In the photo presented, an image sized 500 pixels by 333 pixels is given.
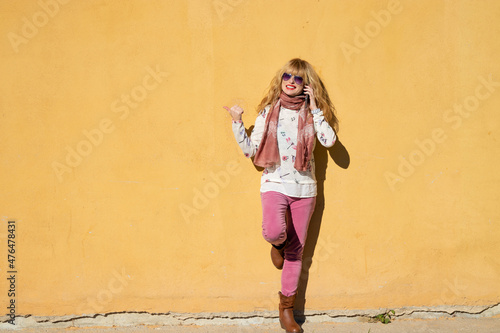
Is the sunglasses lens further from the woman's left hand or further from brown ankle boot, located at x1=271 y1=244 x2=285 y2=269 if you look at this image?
brown ankle boot, located at x1=271 y1=244 x2=285 y2=269

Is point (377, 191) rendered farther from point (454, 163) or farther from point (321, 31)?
point (321, 31)

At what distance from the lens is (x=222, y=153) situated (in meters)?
3.68

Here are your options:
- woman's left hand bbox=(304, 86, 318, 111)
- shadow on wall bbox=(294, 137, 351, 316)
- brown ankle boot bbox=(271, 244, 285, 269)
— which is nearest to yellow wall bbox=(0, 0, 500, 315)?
shadow on wall bbox=(294, 137, 351, 316)

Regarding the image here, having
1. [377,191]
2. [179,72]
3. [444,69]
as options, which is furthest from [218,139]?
[444,69]

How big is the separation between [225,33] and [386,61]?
1.23 metres

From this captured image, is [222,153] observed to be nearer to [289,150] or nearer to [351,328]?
[289,150]

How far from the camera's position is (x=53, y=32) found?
11.6ft

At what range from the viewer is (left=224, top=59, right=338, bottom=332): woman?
3447 mm

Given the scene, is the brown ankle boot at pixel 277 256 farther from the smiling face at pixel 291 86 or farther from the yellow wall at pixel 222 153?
the smiling face at pixel 291 86

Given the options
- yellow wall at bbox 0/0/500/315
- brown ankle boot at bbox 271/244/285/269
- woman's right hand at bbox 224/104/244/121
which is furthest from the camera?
brown ankle boot at bbox 271/244/285/269

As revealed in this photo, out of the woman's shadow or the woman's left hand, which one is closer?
the woman's left hand

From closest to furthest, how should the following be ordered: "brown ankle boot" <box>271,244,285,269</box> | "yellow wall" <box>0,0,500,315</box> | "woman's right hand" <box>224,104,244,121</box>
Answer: "woman's right hand" <box>224,104,244,121</box>
"yellow wall" <box>0,0,500,315</box>
"brown ankle boot" <box>271,244,285,269</box>

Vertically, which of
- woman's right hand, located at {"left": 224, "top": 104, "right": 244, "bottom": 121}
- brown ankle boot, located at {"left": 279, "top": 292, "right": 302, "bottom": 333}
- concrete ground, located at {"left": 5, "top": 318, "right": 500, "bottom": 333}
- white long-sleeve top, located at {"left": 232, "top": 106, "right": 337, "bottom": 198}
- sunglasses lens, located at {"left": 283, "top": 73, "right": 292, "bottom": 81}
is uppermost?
sunglasses lens, located at {"left": 283, "top": 73, "right": 292, "bottom": 81}

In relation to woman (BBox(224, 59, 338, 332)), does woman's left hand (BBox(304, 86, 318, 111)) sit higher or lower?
higher
